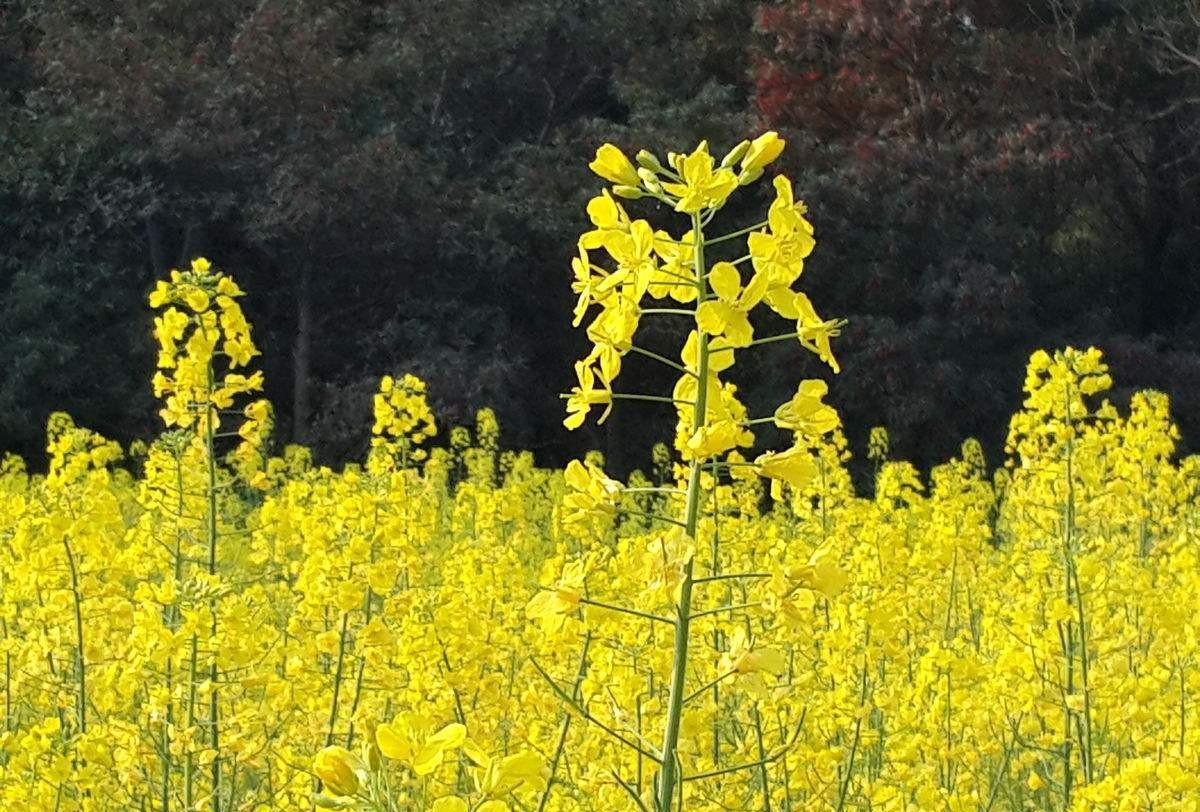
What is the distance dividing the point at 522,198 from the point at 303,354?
201cm

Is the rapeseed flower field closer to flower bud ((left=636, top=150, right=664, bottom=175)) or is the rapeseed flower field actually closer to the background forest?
flower bud ((left=636, top=150, right=664, bottom=175))

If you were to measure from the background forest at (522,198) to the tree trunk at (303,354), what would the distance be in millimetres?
35

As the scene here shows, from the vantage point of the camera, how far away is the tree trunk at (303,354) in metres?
13.2

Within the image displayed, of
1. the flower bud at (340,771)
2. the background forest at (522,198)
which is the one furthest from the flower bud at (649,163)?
the background forest at (522,198)

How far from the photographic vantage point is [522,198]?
43.5 feet

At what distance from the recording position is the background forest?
12.5m

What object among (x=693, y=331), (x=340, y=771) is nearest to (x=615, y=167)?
(x=693, y=331)

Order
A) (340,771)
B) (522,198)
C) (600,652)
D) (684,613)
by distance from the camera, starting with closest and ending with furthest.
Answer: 1. (340,771)
2. (684,613)
3. (600,652)
4. (522,198)

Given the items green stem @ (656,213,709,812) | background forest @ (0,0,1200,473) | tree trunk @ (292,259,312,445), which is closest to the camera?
green stem @ (656,213,709,812)

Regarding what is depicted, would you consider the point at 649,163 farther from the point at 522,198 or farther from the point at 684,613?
the point at 522,198

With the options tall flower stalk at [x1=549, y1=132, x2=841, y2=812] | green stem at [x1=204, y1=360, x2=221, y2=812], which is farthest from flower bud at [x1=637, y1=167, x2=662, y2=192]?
green stem at [x1=204, y1=360, x2=221, y2=812]

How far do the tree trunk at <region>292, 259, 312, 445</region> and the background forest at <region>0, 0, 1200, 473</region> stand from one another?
1.4 inches

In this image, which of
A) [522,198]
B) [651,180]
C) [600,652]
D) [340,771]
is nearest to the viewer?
[340,771]

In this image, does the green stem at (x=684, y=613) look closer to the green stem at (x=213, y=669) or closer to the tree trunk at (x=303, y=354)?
the green stem at (x=213, y=669)
